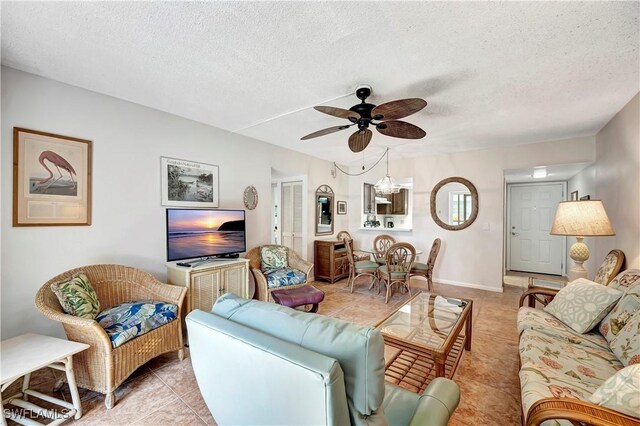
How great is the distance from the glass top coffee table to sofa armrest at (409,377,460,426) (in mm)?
540

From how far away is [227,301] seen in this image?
4.26ft

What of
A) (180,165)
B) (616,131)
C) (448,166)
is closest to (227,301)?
(180,165)

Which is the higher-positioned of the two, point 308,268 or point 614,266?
point 614,266

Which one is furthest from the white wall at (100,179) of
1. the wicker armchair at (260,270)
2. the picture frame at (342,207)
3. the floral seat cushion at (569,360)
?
the floral seat cushion at (569,360)

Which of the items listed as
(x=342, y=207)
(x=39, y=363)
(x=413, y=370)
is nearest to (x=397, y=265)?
(x=413, y=370)

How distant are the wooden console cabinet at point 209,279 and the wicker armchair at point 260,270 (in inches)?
8.8

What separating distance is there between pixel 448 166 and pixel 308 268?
3307mm

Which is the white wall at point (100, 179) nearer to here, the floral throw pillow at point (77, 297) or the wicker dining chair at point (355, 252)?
the floral throw pillow at point (77, 297)

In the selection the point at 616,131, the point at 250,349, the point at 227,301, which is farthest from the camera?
the point at 616,131

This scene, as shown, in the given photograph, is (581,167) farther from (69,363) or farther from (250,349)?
(69,363)

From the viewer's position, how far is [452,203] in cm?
514

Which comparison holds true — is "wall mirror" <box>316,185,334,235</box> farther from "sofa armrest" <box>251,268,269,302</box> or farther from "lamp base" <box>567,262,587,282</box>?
"lamp base" <box>567,262,587,282</box>

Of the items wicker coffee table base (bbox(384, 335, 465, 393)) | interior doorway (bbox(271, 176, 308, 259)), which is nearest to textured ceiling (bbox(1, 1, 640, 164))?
wicker coffee table base (bbox(384, 335, 465, 393))

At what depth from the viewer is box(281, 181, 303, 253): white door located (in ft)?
17.6
